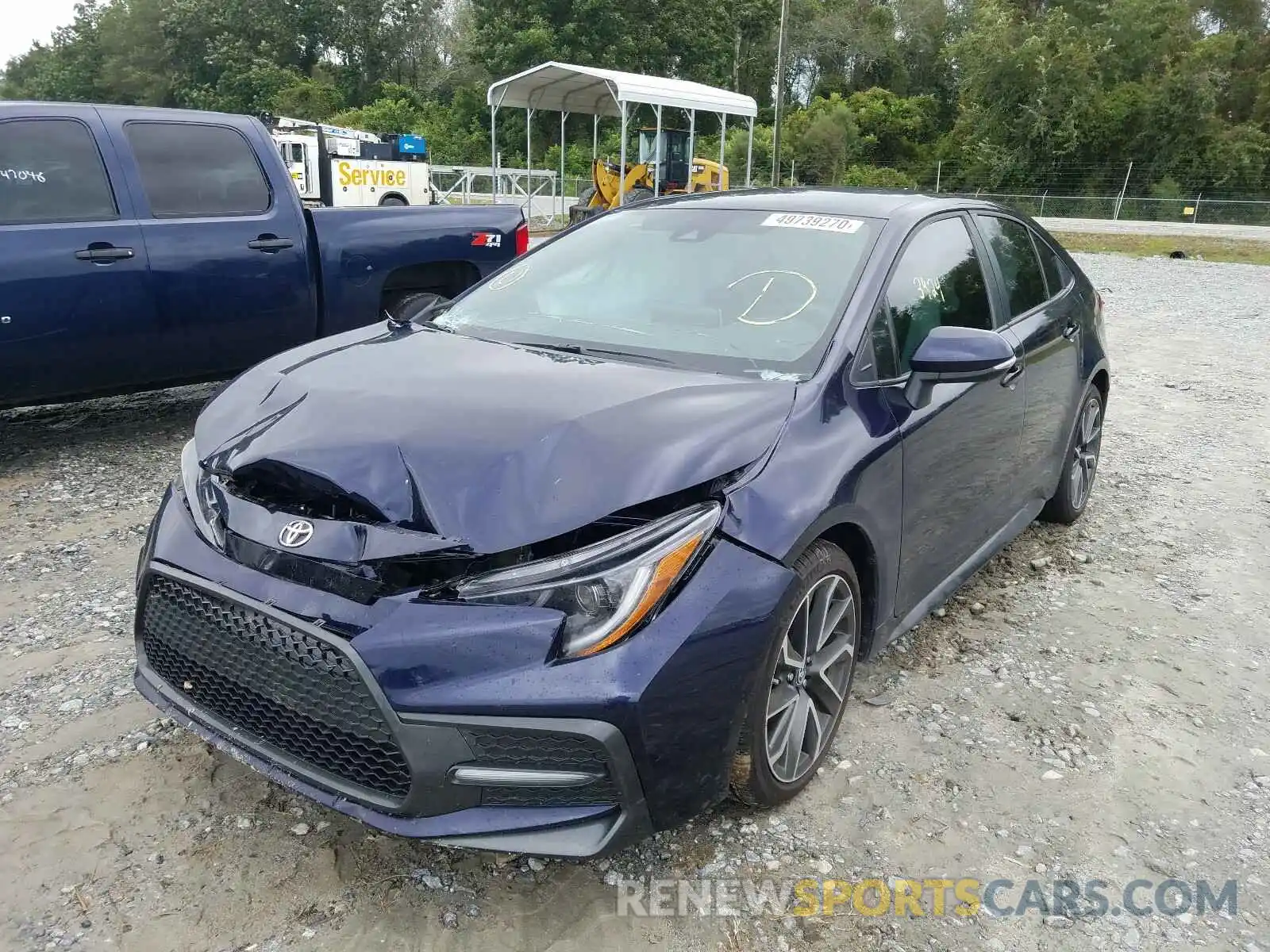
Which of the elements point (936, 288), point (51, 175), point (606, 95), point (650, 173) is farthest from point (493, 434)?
point (606, 95)

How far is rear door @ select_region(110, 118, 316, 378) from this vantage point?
17.3 feet

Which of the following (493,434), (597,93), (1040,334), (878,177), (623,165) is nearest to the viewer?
(493,434)

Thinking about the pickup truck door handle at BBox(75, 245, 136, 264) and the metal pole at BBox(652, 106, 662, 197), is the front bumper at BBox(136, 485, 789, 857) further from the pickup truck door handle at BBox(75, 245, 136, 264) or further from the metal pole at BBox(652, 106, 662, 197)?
the metal pole at BBox(652, 106, 662, 197)

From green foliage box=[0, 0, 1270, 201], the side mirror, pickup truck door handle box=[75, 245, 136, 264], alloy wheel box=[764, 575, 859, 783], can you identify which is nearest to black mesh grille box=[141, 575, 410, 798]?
alloy wheel box=[764, 575, 859, 783]

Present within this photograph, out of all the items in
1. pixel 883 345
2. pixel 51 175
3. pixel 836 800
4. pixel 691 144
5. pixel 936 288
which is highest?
pixel 691 144

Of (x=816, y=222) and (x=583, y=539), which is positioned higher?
(x=816, y=222)

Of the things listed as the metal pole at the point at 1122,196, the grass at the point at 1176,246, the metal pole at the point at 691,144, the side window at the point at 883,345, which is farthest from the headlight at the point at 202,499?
the metal pole at the point at 1122,196

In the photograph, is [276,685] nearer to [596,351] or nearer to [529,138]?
[596,351]

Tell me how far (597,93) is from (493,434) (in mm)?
21463

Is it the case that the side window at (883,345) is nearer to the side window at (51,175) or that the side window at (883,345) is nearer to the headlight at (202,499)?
the headlight at (202,499)

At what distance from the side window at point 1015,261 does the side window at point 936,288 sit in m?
0.25

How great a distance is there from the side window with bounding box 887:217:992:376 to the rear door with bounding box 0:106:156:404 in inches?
159

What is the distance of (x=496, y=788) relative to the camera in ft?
6.75

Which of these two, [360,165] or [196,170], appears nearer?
[196,170]
